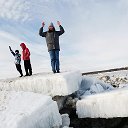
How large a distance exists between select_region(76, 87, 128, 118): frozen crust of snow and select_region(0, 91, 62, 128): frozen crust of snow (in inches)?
42.8

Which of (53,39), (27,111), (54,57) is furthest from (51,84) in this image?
(27,111)

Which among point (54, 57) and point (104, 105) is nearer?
point (104, 105)

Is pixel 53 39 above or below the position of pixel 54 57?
above

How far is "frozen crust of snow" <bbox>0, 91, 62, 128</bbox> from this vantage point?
19.8 ft

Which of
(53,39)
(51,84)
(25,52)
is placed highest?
(53,39)

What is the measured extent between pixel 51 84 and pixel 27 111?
7.83 feet

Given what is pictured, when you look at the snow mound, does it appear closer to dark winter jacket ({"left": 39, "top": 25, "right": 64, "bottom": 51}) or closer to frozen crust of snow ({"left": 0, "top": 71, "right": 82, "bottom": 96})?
frozen crust of snow ({"left": 0, "top": 71, "right": 82, "bottom": 96})

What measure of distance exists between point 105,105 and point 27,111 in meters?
2.41

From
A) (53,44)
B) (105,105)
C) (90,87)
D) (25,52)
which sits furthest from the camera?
(25,52)

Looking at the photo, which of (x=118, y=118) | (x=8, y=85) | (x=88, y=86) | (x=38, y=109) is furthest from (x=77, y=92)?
(x=38, y=109)

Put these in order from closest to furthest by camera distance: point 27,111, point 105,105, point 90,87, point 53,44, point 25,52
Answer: point 27,111, point 105,105, point 90,87, point 53,44, point 25,52

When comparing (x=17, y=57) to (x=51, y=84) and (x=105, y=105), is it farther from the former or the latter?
(x=105, y=105)

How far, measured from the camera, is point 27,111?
6.46 m

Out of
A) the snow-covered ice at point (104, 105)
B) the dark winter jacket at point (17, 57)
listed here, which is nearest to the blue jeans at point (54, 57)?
the dark winter jacket at point (17, 57)
